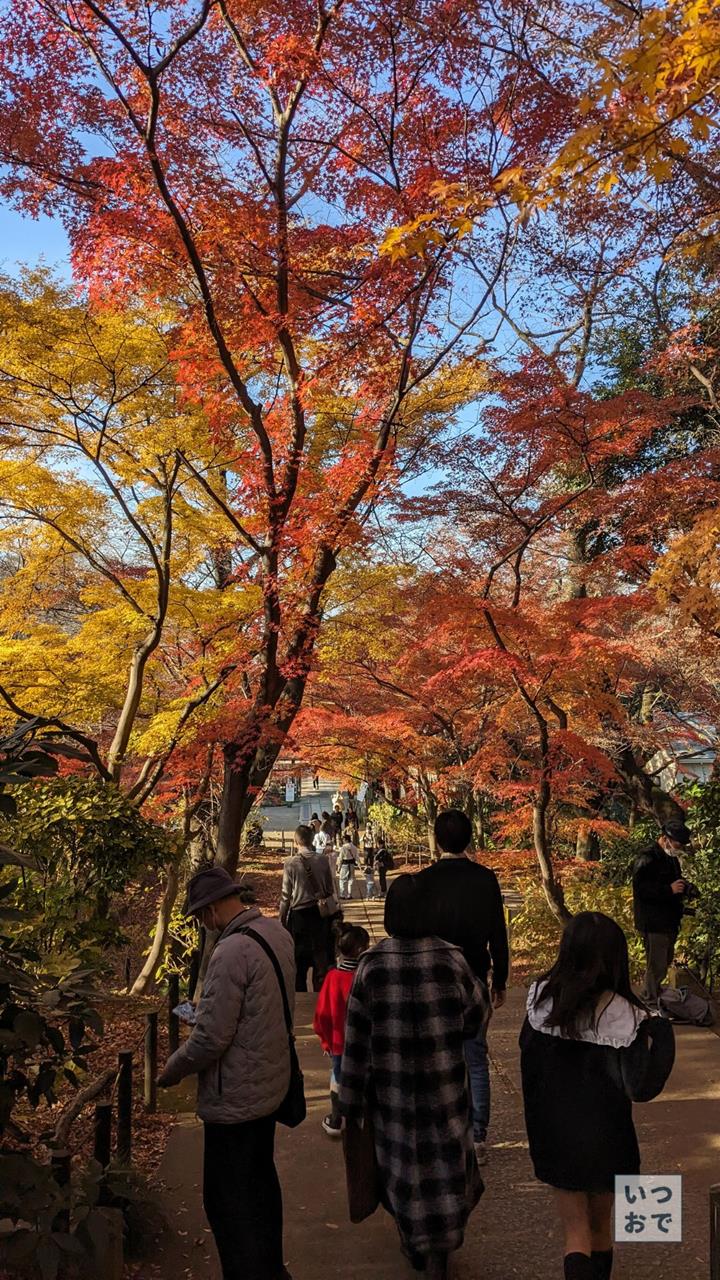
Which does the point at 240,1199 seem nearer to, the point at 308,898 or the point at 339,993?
the point at 339,993

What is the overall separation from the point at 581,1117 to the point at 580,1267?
0.48 m

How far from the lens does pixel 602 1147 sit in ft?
8.52

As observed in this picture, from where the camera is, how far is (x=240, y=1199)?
3.05 metres

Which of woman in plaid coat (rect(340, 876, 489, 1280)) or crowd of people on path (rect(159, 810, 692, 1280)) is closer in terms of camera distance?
crowd of people on path (rect(159, 810, 692, 1280))

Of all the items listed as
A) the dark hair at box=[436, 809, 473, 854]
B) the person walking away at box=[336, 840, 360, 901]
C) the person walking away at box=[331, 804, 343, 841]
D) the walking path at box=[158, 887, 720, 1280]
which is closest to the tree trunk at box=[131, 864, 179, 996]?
the walking path at box=[158, 887, 720, 1280]

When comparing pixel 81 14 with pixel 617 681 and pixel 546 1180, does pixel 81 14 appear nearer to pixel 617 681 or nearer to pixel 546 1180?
pixel 546 1180

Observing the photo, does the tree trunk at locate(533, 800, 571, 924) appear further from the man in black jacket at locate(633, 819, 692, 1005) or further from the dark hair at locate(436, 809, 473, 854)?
the dark hair at locate(436, 809, 473, 854)

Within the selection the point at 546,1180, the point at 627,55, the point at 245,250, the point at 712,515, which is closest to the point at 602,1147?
the point at 546,1180

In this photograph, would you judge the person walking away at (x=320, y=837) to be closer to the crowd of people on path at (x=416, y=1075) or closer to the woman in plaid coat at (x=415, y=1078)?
the crowd of people on path at (x=416, y=1075)

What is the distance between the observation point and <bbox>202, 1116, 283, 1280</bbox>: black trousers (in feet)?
10.0

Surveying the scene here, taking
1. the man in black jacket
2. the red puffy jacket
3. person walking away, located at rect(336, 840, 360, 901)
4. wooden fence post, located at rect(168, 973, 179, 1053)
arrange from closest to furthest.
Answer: the red puffy jacket < wooden fence post, located at rect(168, 973, 179, 1053) < the man in black jacket < person walking away, located at rect(336, 840, 360, 901)

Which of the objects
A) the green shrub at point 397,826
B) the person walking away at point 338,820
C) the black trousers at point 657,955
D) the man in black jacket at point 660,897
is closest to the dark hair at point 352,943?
the man in black jacket at point 660,897

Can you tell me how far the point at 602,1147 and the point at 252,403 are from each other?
535 cm

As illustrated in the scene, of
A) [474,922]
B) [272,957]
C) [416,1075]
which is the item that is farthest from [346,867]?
[416,1075]
